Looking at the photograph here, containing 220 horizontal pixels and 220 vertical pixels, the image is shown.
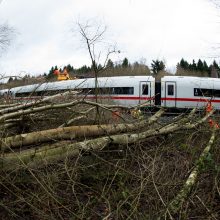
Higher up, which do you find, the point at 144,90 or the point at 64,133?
the point at 64,133

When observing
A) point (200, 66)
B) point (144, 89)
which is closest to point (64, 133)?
point (144, 89)

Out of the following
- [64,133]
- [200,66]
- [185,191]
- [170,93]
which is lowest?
[170,93]

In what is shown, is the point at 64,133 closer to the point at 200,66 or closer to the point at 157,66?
the point at 157,66

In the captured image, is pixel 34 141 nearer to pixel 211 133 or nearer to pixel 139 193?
pixel 139 193

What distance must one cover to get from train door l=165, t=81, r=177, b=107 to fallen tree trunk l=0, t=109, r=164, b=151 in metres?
14.9

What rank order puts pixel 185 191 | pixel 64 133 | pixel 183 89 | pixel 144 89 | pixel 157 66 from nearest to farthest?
pixel 185 191 → pixel 64 133 → pixel 144 89 → pixel 183 89 → pixel 157 66

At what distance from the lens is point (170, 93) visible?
2023cm

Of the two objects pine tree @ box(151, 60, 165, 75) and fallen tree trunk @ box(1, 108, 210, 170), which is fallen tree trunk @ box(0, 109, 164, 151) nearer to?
fallen tree trunk @ box(1, 108, 210, 170)

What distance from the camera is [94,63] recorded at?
4.84 meters

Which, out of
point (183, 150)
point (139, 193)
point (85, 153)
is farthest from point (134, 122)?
point (139, 193)

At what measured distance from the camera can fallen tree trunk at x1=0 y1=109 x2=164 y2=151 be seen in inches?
183

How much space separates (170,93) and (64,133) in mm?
15825

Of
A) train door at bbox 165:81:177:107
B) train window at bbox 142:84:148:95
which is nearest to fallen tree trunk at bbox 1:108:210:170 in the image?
train window at bbox 142:84:148:95

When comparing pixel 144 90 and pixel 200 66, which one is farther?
pixel 200 66
